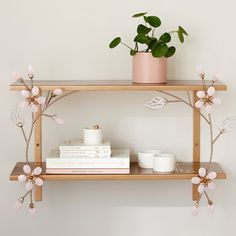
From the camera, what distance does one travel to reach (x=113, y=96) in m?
2.25

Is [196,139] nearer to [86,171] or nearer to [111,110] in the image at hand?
[111,110]

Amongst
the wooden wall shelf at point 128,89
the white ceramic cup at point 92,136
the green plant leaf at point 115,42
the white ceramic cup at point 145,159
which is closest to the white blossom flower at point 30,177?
the wooden wall shelf at point 128,89

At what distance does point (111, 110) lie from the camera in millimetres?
2256

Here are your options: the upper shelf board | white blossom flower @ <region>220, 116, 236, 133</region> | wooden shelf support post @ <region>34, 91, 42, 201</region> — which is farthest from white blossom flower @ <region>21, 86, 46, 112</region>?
white blossom flower @ <region>220, 116, 236, 133</region>

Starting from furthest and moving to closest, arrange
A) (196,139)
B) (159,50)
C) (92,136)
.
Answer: (196,139), (92,136), (159,50)

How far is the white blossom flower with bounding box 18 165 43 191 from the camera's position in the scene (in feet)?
6.81

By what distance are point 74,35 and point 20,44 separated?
19 cm

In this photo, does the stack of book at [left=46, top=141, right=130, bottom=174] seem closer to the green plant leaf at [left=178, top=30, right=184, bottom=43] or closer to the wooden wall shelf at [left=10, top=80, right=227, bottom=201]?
the wooden wall shelf at [left=10, top=80, right=227, bottom=201]

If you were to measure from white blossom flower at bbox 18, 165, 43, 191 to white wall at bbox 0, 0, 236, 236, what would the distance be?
0.20 meters

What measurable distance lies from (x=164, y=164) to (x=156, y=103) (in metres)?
0.21

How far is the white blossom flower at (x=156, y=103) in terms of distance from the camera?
2.14 m

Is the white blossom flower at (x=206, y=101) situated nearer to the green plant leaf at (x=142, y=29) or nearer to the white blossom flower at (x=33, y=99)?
the green plant leaf at (x=142, y=29)

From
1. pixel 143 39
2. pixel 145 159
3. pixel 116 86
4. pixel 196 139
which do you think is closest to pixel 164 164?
pixel 145 159

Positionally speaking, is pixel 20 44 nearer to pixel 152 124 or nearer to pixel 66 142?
pixel 66 142
